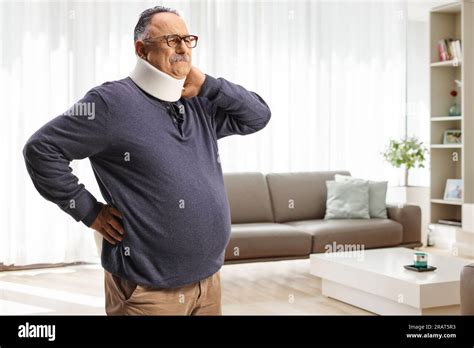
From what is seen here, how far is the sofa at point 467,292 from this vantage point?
1659mm

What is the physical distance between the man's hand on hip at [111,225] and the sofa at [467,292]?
3.03ft

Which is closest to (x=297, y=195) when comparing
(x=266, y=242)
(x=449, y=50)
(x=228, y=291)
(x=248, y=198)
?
(x=248, y=198)

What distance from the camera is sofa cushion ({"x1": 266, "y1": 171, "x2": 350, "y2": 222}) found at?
5.01m

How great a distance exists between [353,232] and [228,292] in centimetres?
101

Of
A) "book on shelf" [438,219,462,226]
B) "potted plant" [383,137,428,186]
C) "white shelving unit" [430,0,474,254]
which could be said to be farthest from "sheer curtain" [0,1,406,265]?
"book on shelf" [438,219,462,226]

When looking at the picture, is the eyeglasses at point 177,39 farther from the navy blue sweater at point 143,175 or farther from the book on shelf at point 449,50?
the book on shelf at point 449,50

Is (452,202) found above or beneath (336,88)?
beneath

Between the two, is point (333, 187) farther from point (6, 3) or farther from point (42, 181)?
point (42, 181)

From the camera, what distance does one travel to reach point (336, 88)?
616 cm

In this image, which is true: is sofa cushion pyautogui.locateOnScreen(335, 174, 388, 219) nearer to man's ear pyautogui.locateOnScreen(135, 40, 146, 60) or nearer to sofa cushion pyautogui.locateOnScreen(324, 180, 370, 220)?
sofa cushion pyautogui.locateOnScreen(324, 180, 370, 220)

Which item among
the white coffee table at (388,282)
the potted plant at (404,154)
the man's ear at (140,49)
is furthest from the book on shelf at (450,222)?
the man's ear at (140,49)

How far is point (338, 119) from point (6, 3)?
307 centimetres

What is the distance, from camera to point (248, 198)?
490 cm
